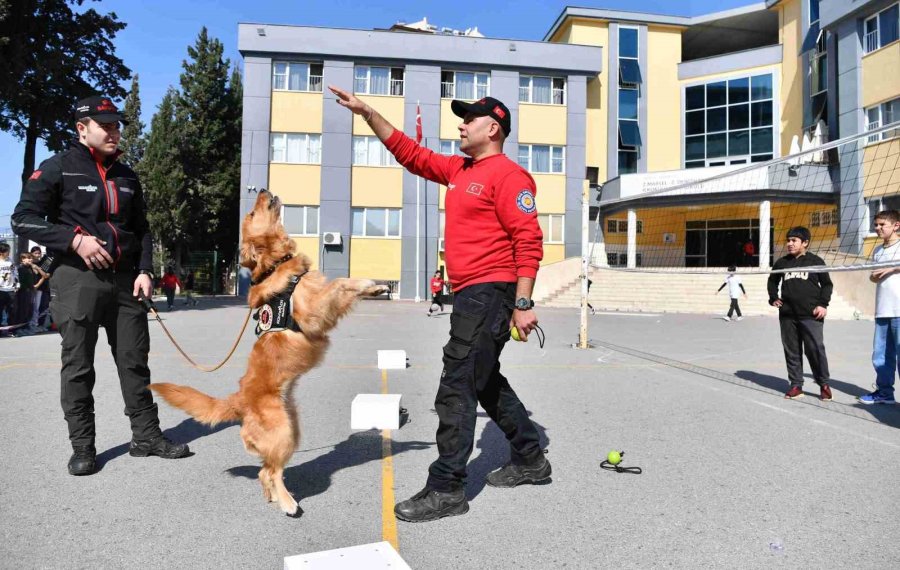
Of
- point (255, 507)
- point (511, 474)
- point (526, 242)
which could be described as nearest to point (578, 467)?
point (511, 474)

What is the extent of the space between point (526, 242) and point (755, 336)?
45.0 feet

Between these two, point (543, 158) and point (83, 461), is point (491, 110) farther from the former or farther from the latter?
point (543, 158)

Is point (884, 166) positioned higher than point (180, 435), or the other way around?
point (884, 166)

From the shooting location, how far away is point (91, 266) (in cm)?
391

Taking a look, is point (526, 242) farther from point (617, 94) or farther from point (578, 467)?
point (617, 94)

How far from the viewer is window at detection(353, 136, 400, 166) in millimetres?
32000

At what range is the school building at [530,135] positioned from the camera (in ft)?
100

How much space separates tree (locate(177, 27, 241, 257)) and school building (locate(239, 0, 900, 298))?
785 centimetres

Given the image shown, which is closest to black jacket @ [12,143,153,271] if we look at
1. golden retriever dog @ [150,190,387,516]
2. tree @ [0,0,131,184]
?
golden retriever dog @ [150,190,387,516]

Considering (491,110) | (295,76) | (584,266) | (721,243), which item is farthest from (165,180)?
(491,110)

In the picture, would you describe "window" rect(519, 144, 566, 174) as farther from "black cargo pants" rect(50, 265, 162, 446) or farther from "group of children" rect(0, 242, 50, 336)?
"black cargo pants" rect(50, 265, 162, 446)

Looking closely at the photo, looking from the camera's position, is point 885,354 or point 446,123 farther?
point 446,123

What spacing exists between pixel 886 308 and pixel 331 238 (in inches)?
1071

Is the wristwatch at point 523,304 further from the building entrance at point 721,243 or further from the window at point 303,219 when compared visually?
the building entrance at point 721,243
